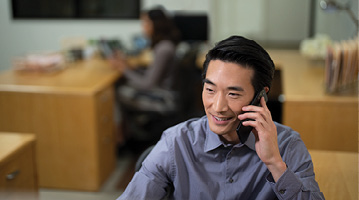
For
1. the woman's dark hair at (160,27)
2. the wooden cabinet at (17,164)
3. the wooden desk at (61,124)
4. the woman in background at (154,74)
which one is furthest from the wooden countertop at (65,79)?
the wooden cabinet at (17,164)

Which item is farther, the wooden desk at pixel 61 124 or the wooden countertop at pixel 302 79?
the wooden desk at pixel 61 124

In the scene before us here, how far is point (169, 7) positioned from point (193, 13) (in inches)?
10.1

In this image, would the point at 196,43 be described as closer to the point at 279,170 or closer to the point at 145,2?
the point at 145,2

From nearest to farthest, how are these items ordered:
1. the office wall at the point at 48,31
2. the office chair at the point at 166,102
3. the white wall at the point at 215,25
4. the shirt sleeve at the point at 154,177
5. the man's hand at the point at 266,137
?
the man's hand at the point at 266,137
the shirt sleeve at the point at 154,177
the office chair at the point at 166,102
the white wall at the point at 215,25
the office wall at the point at 48,31

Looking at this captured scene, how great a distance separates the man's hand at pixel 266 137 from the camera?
101 centimetres

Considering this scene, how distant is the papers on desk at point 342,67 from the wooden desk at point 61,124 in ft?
4.18

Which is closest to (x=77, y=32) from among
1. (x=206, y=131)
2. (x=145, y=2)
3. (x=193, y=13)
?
(x=145, y=2)

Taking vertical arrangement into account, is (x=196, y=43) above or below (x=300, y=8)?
below

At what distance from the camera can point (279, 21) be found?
3980 mm

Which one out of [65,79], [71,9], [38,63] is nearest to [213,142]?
[65,79]

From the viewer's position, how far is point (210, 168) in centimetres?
116

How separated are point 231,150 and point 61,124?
157 cm

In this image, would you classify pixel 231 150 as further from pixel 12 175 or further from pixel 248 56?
pixel 12 175

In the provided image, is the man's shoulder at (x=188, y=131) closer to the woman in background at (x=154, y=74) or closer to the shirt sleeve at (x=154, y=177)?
the shirt sleeve at (x=154, y=177)
